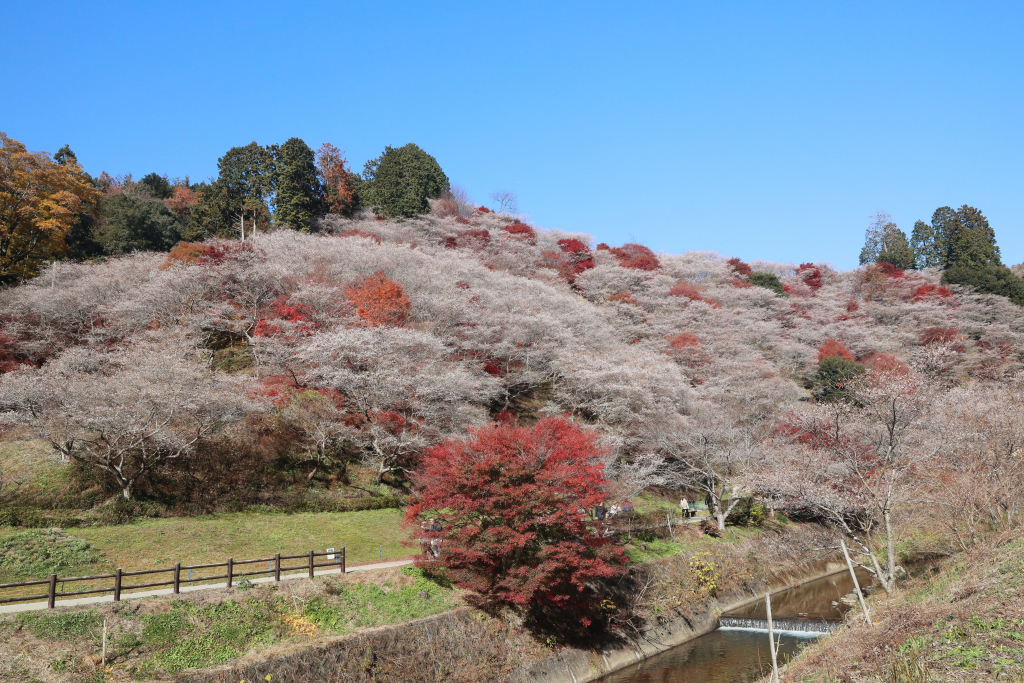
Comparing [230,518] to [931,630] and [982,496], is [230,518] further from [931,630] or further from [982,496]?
[982,496]

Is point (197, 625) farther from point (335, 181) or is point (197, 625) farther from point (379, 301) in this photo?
point (335, 181)

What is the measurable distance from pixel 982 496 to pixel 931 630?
30.0 feet

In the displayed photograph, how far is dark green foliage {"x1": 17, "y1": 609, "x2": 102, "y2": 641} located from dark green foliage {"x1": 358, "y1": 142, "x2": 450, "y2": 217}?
167ft

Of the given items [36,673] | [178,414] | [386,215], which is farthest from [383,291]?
[386,215]

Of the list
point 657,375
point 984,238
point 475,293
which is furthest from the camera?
point 984,238

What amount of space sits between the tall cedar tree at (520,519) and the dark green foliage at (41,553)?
10479 mm

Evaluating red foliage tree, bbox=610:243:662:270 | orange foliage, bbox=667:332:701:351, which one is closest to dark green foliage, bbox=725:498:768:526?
orange foliage, bbox=667:332:701:351

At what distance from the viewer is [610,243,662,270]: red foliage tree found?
63.0 meters

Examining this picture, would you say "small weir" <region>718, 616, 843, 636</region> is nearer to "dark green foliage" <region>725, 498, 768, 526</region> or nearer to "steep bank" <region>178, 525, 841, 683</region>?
"steep bank" <region>178, 525, 841, 683</region>

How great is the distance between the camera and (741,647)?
21.9 metres

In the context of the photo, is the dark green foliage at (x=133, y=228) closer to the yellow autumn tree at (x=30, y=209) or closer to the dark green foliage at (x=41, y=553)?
the yellow autumn tree at (x=30, y=209)

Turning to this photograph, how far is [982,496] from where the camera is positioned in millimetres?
18250

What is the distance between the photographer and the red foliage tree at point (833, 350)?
52906mm

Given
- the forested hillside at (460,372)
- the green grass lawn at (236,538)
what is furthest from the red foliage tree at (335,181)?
the green grass lawn at (236,538)
